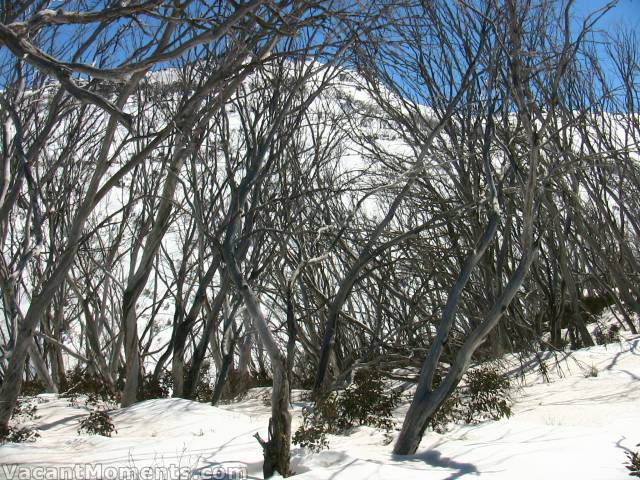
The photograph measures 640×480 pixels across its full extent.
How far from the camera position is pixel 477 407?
5.42 meters

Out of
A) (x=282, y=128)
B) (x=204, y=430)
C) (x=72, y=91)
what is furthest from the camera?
(x=282, y=128)

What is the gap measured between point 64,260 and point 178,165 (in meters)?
1.39

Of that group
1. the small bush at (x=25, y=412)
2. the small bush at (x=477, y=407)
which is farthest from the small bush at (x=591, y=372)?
the small bush at (x=25, y=412)

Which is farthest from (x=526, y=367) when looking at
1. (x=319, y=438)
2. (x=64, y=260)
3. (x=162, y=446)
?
(x=64, y=260)

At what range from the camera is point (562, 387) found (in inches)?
247

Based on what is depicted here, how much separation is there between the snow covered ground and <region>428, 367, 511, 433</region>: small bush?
5.0 inches

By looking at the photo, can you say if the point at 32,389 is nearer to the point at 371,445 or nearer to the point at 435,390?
the point at 371,445

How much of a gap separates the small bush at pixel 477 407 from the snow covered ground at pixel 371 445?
5.0 inches

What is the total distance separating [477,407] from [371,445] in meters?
1.28

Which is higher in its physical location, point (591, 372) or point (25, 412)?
point (25, 412)

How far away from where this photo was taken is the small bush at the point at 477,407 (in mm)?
5219

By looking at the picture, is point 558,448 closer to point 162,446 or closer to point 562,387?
point 562,387

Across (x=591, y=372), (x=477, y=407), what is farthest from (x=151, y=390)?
(x=591, y=372)

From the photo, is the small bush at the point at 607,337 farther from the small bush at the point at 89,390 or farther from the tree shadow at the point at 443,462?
the small bush at the point at 89,390
